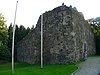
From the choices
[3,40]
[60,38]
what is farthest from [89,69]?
[3,40]

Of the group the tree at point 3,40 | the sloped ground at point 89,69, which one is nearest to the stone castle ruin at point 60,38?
the sloped ground at point 89,69

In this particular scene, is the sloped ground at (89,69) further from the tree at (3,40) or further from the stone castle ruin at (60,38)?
the tree at (3,40)

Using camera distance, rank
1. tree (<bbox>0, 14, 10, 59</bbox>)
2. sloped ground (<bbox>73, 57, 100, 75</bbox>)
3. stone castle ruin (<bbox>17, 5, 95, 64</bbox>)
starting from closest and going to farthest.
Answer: sloped ground (<bbox>73, 57, 100, 75</bbox>), stone castle ruin (<bbox>17, 5, 95, 64</bbox>), tree (<bbox>0, 14, 10, 59</bbox>)

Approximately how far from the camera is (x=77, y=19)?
28141 mm

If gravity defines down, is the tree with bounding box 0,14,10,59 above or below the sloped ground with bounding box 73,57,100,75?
above

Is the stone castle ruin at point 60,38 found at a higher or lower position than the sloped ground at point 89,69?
higher

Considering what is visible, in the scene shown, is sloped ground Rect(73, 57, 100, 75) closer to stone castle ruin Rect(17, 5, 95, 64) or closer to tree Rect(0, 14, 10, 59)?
stone castle ruin Rect(17, 5, 95, 64)

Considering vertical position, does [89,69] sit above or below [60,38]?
below

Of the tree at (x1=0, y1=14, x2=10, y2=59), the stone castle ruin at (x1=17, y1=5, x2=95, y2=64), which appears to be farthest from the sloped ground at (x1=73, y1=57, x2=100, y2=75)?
the tree at (x1=0, y1=14, x2=10, y2=59)

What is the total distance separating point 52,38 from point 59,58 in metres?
2.43

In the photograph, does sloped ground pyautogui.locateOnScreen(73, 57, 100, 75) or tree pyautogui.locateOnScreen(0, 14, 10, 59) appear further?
tree pyautogui.locateOnScreen(0, 14, 10, 59)

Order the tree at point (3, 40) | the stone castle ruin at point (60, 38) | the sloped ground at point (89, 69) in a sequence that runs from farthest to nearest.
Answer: the tree at point (3, 40), the stone castle ruin at point (60, 38), the sloped ground at point (89, 69)

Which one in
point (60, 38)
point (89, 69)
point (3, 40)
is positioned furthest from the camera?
point (3, 40)

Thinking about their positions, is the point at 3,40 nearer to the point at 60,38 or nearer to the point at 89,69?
the point at 60,38
